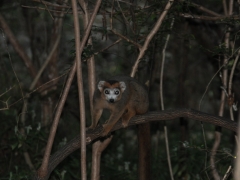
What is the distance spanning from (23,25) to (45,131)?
3.22 metres

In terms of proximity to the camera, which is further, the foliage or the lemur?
the foliage

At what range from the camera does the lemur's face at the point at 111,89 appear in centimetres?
535

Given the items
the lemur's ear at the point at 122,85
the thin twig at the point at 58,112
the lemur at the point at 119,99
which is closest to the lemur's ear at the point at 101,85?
the lemur at the point at 119,99

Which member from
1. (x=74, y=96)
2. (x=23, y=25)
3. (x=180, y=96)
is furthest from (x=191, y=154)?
(x=23, y=25)

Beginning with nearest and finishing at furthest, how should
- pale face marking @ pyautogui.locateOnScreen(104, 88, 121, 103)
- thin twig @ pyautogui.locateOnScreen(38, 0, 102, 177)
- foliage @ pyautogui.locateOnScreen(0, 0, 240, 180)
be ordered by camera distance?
thin twig @ pyautogui.locateOnScreen(38, 0, 102, 177) < pale face marking @ pyautogui.locateOnScreen(104, 88, 121, 103) < foliage @ pyautogui.locateOnScreen(0, 0, 240, 180)

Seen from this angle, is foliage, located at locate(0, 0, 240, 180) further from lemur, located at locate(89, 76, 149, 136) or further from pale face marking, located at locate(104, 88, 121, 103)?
pale face marking, located at locate(104, 88, 121, 103)

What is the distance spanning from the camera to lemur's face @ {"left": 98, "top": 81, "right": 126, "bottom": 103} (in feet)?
17.6

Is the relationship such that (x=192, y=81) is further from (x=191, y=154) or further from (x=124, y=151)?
(x=191, y=154)

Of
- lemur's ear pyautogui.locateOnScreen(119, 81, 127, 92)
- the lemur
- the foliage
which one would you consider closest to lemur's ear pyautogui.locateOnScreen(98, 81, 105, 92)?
the lemur

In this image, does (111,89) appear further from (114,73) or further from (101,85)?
(114,73)

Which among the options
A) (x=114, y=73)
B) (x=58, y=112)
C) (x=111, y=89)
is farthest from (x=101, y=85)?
(x=114, y=73)

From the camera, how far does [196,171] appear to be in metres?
7.43

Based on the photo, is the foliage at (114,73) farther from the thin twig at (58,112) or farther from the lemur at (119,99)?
the thin twig at (58,112)

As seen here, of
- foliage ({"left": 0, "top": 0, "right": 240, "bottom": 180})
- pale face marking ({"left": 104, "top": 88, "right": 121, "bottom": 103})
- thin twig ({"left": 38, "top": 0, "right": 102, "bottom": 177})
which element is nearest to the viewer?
thin twig ({"left": 38, "top": 0, "right": 102, "bottom": 177})
